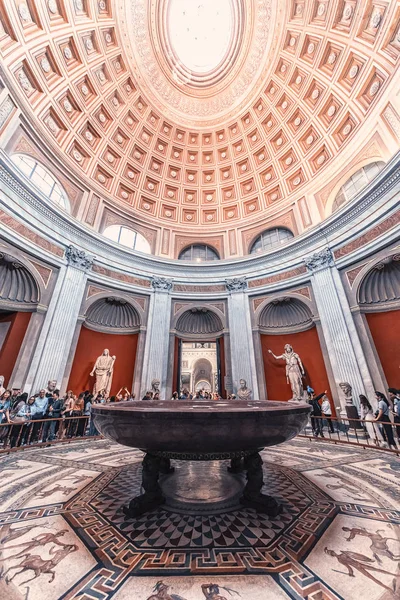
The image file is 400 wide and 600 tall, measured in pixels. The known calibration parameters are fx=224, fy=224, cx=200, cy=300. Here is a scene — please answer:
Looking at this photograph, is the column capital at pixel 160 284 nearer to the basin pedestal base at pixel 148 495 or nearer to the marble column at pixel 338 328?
the marble column at pixel 338 328

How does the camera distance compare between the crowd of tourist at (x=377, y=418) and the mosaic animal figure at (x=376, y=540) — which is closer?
the mosaic animal figure at (x=376, y=540)

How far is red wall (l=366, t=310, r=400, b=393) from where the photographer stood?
7.40m

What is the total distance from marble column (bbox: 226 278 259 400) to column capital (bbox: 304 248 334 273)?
10.6 ft

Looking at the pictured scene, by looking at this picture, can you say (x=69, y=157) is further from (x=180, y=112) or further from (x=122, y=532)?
(x=122, y=532)

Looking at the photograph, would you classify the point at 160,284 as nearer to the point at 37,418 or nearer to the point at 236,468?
the point at 37,418

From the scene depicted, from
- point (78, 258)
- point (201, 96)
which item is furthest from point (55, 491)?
point (201, 96)

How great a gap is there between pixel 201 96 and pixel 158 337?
15.6 meters

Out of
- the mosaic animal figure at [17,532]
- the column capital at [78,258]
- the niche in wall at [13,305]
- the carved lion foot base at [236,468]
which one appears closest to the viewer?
the mosaic animal figure at [17,532]

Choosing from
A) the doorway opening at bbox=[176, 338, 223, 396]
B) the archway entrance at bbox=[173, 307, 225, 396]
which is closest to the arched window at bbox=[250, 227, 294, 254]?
the archway entrance at bbox=[173, 307, 225, 396]

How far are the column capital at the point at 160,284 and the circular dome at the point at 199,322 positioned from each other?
1.76 m

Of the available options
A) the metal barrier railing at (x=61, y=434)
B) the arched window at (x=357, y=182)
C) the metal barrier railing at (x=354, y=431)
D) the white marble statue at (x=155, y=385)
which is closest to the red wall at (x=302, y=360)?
the metal barrier railing at (x=354, y=431)

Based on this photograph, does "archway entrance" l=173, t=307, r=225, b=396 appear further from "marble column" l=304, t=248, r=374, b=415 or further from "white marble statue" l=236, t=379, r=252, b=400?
"marble column" l=304, t=248, r=374, b=415

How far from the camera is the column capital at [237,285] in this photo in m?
11.9

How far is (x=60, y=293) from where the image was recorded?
8.63m
